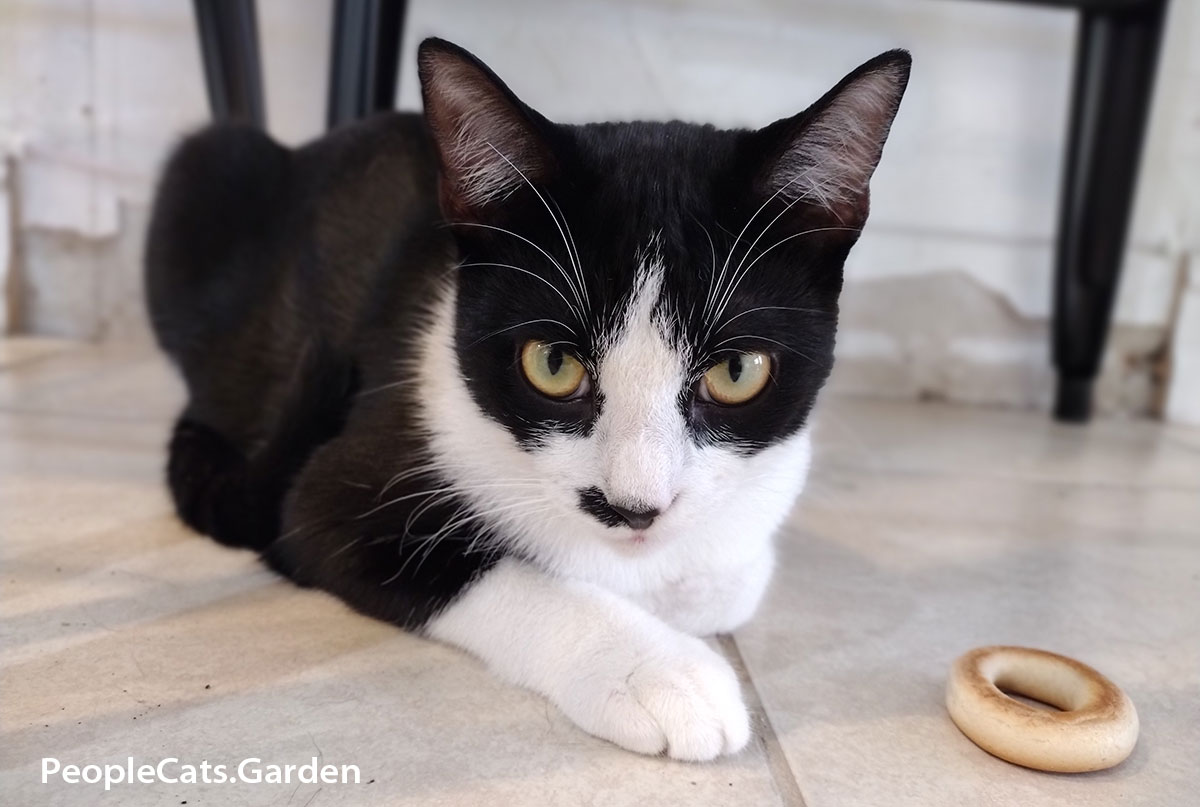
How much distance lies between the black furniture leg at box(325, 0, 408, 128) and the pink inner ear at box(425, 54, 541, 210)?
96cm

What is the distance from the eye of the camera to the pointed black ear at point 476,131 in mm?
876

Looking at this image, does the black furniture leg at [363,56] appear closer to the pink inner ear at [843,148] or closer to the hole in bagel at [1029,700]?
the pink inner ear at [843,148]

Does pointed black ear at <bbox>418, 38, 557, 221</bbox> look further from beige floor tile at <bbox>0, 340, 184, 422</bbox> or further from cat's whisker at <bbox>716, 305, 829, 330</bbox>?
beige floor tile at <bbox>0, 340, 184, 422</bbox>

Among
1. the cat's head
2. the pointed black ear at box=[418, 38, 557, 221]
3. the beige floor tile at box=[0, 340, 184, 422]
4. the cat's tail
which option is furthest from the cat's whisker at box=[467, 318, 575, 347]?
the beige floor tile at box=[0, 340, 184, 422]

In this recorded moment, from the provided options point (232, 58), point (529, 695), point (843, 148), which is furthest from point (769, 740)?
point (232, 58)

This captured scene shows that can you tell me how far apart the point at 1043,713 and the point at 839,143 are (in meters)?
0.55

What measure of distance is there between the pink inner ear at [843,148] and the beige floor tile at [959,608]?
1.56 ft

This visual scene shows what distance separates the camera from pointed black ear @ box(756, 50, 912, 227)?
0.87 metres

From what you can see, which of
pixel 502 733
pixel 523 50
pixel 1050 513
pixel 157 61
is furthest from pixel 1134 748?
pixel 157 61

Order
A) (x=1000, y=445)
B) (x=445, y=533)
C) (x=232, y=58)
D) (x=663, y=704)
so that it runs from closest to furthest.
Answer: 1. (x=663, y=704)
2. (x=445, y=533)
3. (x=232, y=58)
4. (x=1000, y=445)

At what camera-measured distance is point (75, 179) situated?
2.30 metres

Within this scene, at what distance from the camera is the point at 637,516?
2.77 ft

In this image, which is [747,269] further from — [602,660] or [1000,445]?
[1000,445]

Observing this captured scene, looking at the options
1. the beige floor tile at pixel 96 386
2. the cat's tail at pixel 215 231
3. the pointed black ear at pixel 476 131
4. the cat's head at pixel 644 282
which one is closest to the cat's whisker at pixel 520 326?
the cat's head at pixel 644 282
